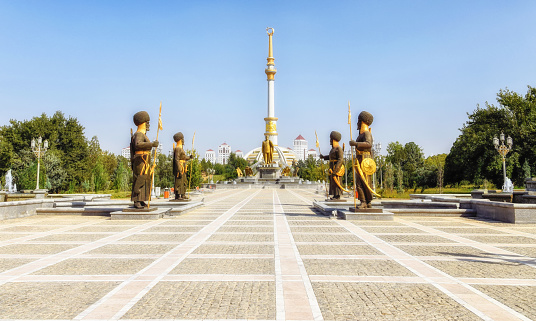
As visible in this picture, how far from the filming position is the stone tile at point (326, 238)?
Result: 33.4ft

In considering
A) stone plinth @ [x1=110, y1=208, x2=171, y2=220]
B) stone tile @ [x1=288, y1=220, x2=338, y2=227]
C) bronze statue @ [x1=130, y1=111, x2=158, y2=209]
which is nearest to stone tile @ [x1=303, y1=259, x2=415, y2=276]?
stone tile @ [x1=288, y1=220, x2=338, y2=227]

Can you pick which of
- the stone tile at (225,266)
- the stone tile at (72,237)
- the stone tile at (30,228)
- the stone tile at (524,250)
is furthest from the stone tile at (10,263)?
the stone tile at (524,250)

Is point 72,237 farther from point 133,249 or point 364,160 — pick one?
point 364,160

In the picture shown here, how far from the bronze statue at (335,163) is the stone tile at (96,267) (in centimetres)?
1332

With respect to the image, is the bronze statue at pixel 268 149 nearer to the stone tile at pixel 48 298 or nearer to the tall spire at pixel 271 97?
the tall spire at pixel 271 97

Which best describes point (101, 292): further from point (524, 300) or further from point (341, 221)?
point (341, 221)

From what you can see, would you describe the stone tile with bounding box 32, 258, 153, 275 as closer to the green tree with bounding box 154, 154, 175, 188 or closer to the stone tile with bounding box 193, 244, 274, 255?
the stone tile with bounding box 193, 244, 274, 255

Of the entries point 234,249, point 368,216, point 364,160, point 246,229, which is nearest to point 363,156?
point 364,160

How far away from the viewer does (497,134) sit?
3575cm

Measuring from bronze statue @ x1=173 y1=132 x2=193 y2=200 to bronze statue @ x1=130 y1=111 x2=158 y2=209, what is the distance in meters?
4.06

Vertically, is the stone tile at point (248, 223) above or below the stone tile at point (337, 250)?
above

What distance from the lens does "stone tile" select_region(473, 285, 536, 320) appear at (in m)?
4.93

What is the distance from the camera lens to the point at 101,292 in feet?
18.5

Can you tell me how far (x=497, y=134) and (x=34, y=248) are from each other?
37.6 metres
